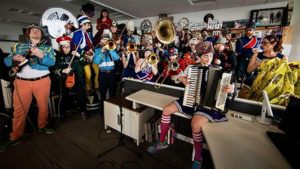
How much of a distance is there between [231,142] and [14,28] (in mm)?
15784

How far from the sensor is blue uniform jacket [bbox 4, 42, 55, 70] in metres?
1.73

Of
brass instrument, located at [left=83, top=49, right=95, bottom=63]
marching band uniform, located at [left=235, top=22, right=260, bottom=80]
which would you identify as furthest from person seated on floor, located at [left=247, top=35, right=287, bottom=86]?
brass instrument, located at [left=83, top=49, right=95, bottom=63]

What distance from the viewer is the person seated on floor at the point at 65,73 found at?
2.35 meters

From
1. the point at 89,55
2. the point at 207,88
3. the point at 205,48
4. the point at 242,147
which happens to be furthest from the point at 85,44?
the point at 242,147

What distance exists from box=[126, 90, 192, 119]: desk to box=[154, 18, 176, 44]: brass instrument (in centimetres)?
90

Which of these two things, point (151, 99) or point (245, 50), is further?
point (245, 50)

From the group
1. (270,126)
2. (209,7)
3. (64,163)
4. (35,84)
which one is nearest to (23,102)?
(35,84)

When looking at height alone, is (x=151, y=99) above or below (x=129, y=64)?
below

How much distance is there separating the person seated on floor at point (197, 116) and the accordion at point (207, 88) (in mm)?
62

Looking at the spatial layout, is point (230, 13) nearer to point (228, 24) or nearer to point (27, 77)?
point (228, 24)

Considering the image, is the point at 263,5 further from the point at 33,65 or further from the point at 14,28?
the point at 14,28

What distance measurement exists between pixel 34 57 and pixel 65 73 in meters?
0.54

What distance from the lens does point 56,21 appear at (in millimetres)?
3305

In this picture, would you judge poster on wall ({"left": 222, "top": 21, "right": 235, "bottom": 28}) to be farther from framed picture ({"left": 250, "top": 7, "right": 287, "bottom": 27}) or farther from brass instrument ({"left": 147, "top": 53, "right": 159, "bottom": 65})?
brass instrument ({"left": 147, "top": 53, "right": 159, "bottom": 65})
